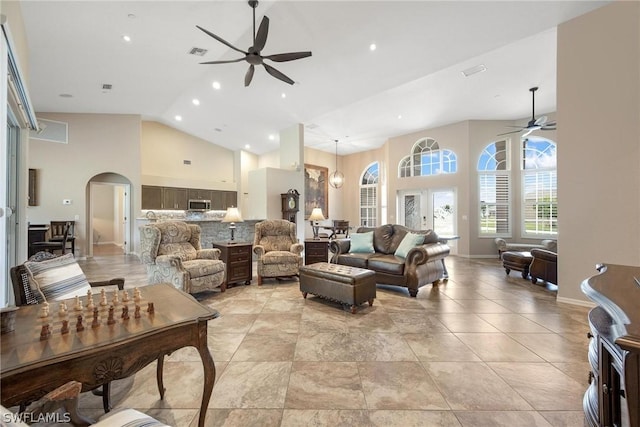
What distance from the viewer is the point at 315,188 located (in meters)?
10.4

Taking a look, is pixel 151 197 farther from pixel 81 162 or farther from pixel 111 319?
pixel 111 319

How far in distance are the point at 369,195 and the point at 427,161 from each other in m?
2.77

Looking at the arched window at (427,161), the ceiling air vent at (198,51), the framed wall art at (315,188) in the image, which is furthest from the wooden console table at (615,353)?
the framed wall art at (315,188)

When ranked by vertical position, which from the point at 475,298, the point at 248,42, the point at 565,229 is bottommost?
the point at 475,298

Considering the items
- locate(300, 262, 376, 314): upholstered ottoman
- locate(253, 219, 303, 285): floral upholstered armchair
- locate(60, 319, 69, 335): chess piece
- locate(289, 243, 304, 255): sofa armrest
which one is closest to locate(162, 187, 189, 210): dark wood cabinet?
locate(253, 219, 303, 285): floral upholstered armchair

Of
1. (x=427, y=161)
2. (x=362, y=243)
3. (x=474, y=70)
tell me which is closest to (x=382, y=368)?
(x=362, y=243)

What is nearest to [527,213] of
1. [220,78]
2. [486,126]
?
[486,126]

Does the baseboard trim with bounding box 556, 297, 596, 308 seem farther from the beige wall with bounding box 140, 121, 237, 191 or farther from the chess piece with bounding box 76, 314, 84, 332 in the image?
the beige wall with bounding box 140, 121, 237, 191

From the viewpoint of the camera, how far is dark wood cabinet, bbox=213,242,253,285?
14.7 feet

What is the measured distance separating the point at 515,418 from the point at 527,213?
290 inches

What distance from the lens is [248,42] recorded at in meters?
4.58

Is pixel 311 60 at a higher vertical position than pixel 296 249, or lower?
higher

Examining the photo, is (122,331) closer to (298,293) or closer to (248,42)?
(298,293)

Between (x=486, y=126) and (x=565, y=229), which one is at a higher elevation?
(x=486, y=126)
